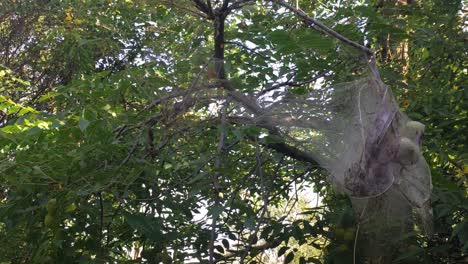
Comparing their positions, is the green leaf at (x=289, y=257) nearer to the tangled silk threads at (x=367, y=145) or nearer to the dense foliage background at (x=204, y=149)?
the dense foliage background at (x=204, y=149)

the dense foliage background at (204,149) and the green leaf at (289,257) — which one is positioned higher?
the dense foliage background at (204,149)

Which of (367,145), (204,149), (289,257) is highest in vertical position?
(204,149)

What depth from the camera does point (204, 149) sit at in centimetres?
274

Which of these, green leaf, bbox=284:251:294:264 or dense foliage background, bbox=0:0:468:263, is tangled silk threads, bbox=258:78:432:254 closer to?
dense foliage background, bbox=0:0:468:263

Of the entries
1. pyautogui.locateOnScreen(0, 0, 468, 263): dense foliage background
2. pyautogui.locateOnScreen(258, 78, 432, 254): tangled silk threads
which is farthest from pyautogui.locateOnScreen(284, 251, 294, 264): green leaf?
pyautogui.locateOnScreen(258, 78, 432, 254): tangled silk threads

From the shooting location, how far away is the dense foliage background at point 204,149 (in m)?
2.12

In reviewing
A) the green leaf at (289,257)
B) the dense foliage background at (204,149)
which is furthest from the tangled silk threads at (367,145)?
the green leaf at (289,257)

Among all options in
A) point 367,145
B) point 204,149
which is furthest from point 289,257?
point 367,145

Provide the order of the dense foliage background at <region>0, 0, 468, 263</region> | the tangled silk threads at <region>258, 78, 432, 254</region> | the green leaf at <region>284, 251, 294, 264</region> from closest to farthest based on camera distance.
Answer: the tangled silk threads at <region>258, 78, 432, 254</region>
the dense foliage background at <region>0, 0, 468, 263</region>
the green leaf at <region>284, 251, 294, 264</region>

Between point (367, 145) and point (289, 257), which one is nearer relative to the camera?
point (367, 145)

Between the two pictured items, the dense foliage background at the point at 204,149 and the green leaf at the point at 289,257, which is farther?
the green leaf at the point at 289,257

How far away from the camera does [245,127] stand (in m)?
2.19

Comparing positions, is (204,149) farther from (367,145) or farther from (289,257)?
(367,145)

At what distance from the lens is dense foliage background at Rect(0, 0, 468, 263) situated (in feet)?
6.95
